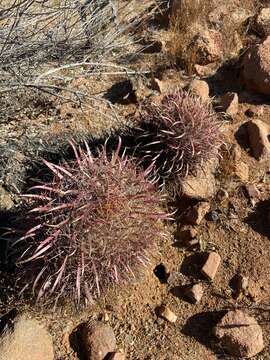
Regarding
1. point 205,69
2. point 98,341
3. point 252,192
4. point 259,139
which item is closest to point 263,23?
point 205,69

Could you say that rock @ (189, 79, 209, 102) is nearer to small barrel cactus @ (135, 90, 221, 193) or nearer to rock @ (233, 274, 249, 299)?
small barrel cactus @ (135, 90, 221, 193)

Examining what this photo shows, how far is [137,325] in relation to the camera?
3.35 metres

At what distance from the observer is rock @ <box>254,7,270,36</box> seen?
4.83 metres

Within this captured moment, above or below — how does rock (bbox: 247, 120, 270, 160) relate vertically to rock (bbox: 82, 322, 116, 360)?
above

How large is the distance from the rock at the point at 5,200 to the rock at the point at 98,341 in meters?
1.00

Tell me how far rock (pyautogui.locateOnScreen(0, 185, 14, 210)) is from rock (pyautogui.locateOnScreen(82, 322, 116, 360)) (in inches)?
39.3

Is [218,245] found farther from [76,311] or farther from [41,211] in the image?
[41,211]

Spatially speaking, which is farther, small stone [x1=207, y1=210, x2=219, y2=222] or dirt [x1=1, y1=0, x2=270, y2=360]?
small stone [x1=207, y1=210, x2=219, y2=222]

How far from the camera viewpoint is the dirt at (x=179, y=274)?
10.8ft

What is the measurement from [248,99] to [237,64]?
41cm

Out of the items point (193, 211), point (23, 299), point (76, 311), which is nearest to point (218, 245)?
point (193, 211)

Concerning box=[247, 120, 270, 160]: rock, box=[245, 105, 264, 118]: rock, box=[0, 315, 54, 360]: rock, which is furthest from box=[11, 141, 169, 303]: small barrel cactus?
box=[245, 105, 264, 118]: rock

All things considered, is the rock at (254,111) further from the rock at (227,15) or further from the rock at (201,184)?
the rock at (227,15)

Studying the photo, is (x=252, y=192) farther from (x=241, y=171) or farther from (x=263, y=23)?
(x=263, y=23)
